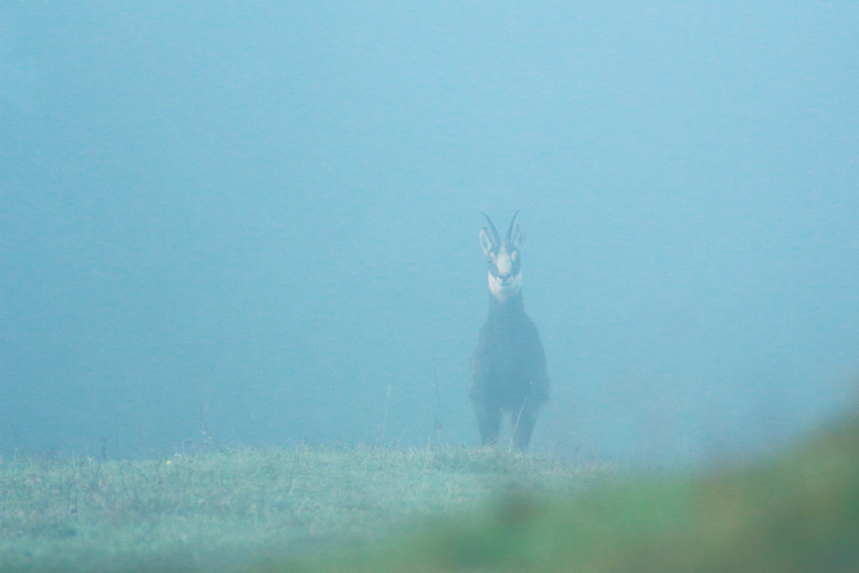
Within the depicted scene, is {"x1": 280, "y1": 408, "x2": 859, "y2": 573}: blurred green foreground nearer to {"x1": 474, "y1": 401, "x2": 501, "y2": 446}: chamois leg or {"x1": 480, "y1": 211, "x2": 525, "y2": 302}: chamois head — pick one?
{"x1": 474, "y1": 401, "x2": 501, "y2": 446}: chamois leg

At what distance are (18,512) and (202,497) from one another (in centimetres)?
87

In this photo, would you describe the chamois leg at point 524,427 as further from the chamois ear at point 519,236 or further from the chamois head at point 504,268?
the chamois ear at point 519,236

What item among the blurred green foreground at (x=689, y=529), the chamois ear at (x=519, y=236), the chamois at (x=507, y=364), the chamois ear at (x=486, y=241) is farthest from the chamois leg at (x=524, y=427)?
the blurred green foreground at (x=689, y=529)

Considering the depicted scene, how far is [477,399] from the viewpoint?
8359 millimetres

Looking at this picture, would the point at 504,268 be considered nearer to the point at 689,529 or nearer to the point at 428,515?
the point at 428,515

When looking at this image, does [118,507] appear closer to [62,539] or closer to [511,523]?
[62,539]

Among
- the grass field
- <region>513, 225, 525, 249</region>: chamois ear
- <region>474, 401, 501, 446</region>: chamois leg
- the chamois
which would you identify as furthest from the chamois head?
the grass field

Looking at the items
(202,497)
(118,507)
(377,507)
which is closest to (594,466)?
(377,507)

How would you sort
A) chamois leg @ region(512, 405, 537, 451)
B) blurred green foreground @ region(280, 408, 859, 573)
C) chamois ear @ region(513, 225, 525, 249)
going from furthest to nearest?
chamois ear @ region(513, 225, 525, 249)
chamois leg @ region(512, 405, 537, 451)
blurred green foreground @ region(280, 408, 859, 573)

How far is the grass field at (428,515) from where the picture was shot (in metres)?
1.46

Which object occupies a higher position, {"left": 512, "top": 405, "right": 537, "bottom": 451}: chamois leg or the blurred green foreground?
{"left": 512, "top": 405, "right": 537, "bottom": 451}: chamois leg

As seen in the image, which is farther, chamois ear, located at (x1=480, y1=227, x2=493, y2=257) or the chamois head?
chamois ear, located at (x1=480, y1=227, x2=493, y2=257)

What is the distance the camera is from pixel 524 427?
809 cm

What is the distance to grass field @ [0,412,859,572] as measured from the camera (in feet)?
4.78
